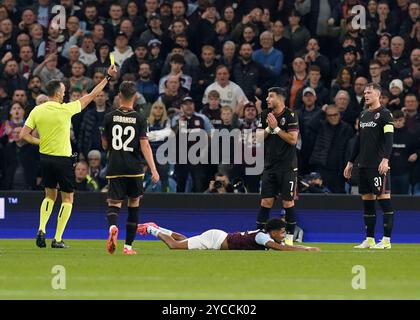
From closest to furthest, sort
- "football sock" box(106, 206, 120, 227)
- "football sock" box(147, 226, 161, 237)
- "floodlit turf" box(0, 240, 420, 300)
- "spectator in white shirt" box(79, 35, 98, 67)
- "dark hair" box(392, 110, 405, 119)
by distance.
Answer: "floodlit turf" box(0, 240, 420, 300), "football sock" box(106, 206, 120, 227), "football sock" box(147, 226, 161, 237), "dark hair" box(392, 110, 405, 119), "spectator in white shirt" box(79, 35, 98, 67)

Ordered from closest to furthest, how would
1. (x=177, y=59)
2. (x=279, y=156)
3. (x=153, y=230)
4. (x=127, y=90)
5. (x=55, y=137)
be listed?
(x=127, y=90)
(x=153, y=230)
(x=55, y=137)
(x=279, y=156)
(x=177, y=59)

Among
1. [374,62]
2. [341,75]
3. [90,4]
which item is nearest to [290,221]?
[341,75]

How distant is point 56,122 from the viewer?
63.3 ft

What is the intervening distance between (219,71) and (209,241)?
7.62 metres

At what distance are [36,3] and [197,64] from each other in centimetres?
500

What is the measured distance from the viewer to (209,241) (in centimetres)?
1891

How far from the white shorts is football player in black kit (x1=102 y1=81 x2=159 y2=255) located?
142cm

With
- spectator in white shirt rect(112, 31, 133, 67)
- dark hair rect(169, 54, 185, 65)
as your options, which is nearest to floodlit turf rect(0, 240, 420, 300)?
dark hair rect(169, 54, 185, 65)

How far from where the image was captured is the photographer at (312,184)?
24656 millimetres

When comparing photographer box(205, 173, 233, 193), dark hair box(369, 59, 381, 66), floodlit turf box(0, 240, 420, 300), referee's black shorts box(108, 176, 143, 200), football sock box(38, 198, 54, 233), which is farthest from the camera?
dark hair box(369, 59, 381, 66)

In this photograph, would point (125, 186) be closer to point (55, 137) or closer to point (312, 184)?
point (55, 137)

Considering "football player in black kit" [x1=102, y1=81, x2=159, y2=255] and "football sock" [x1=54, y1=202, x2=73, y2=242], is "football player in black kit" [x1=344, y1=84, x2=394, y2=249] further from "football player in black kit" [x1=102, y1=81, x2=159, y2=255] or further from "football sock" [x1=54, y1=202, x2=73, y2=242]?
"football sock" [x1=54, y1=202, x2=73, y2=242]

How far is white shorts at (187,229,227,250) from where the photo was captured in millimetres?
18828

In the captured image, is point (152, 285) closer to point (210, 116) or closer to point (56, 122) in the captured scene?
point (56, 122)
